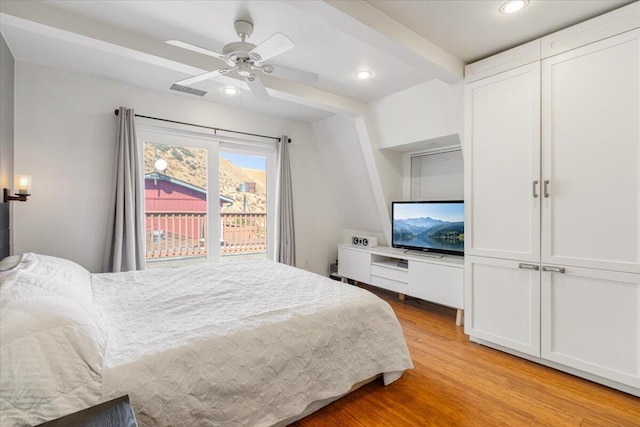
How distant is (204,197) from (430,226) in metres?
2.88

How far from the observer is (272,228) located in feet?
14.5

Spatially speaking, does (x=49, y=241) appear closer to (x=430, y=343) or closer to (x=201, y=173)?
(x=201, y=173)

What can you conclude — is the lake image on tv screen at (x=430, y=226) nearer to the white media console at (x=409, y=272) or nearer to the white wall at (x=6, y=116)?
the white media console at (x=409, y=272)

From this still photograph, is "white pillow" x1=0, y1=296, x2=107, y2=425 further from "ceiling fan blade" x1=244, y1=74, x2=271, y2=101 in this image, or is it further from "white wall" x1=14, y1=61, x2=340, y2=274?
"white wall" x1=14, y1=61, x2=340, y2=274

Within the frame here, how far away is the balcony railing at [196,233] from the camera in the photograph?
358cm

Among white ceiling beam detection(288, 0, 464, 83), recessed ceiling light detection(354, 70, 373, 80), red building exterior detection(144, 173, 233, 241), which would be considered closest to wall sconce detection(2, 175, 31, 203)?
red building exterior detection(144, 173, 233, 241)

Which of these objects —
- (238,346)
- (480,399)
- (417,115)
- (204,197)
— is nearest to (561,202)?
(480,399)

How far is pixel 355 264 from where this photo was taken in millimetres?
4426

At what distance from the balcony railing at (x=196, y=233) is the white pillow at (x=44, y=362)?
246 centimetres

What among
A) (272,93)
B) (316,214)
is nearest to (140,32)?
(272,93)

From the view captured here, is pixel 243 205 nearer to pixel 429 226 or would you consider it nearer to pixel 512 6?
pixel 429 226

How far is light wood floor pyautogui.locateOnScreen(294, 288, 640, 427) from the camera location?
173cm

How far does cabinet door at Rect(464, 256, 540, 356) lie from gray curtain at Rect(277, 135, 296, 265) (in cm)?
237

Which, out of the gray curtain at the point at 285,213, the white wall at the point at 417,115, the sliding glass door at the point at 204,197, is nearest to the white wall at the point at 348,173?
the white wall at the point at 417,115
